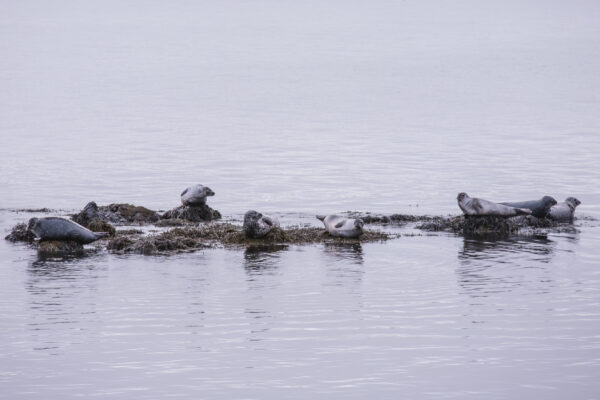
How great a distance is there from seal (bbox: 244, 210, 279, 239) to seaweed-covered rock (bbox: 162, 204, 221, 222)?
253cm

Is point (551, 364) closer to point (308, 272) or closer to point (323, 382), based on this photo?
point (323, 382)

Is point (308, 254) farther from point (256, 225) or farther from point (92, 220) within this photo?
point (92, 220)

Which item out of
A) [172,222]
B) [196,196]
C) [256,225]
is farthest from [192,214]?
[256,225]

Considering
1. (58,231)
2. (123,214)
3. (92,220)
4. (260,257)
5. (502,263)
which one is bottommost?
(502,263)

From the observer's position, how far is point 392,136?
43.3 metres

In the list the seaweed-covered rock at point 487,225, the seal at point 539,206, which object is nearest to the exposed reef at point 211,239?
the seaweed-covered rock at point 487,225

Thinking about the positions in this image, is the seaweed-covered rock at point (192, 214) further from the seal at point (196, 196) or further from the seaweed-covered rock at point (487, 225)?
the seaweed-covered rock at point (487, 225)

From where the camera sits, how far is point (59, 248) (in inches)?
774

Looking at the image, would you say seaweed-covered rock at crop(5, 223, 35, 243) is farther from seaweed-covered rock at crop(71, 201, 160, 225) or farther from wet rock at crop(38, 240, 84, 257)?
seaweed-covered rock at crop(71, 201, 160, 225)

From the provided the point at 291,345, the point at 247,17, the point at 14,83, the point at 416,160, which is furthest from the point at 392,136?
the point at 247,17

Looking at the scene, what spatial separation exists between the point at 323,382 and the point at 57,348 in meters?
3.29

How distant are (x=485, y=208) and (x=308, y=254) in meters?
3.95

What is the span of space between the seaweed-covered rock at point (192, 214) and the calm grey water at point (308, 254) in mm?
1523

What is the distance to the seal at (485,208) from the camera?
21.7 metres
